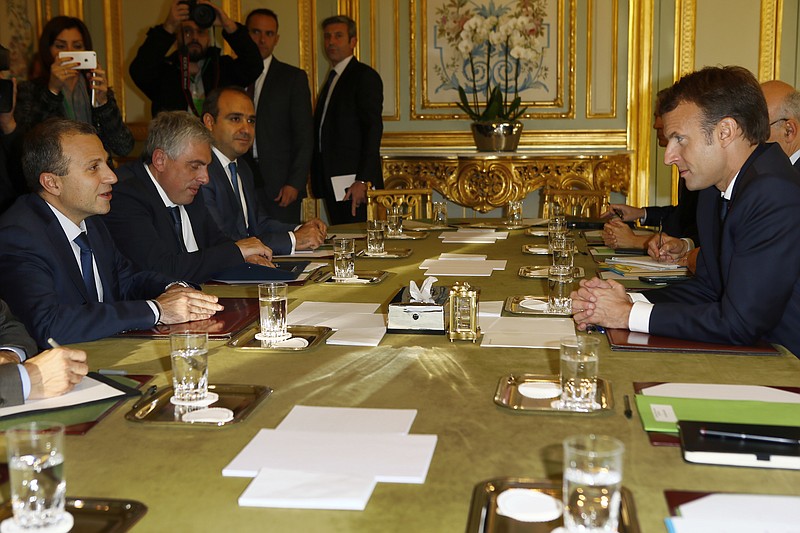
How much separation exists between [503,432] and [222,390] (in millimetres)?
562

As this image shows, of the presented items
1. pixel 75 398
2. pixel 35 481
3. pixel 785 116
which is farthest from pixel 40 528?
pixel 785 116

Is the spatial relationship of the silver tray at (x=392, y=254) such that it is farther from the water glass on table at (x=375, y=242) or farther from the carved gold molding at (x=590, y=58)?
the carved gold molding at (x=590, y=58)

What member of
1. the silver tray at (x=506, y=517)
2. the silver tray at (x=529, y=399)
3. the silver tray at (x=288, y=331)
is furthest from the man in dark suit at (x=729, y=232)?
the silver tray at (x=506, y=517)

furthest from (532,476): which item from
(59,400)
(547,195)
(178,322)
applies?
(547,195)

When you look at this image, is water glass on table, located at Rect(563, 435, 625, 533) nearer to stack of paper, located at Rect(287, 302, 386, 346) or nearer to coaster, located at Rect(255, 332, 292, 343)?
stack of paper, located at Rect(287, 302, 386, 346)

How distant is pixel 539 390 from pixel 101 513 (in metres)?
0.83

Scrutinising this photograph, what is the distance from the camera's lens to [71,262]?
8.14 ft

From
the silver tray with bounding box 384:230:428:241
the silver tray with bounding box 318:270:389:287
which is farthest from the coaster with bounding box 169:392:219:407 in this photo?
the silver tray with bounding box 384:230:428:241

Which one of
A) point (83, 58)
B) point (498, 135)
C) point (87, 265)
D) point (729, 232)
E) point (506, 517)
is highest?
point (83, 58)

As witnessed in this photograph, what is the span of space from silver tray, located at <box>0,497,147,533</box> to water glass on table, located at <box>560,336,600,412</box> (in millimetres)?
771

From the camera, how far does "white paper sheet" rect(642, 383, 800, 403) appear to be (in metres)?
1.63

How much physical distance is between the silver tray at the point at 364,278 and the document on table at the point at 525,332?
2.22 feet

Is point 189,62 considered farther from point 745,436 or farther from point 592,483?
point 592,483

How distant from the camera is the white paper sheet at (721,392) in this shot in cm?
163
